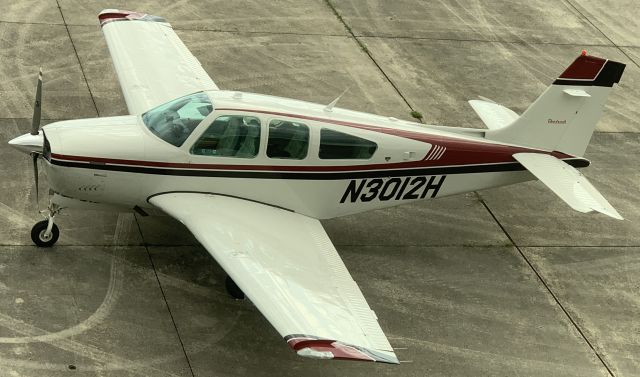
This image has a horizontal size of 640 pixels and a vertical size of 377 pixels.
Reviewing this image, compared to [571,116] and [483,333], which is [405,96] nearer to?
[571,116]

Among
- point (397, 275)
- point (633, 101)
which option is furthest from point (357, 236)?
point (633, 101)

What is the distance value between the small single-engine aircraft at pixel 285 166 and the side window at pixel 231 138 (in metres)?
0.01

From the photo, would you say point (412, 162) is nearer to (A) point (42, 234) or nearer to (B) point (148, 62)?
(B) point (148, 62)

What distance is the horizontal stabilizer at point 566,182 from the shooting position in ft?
40.7

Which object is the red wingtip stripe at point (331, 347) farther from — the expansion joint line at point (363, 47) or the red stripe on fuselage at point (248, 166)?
the expansion joint line at point (363, 47)

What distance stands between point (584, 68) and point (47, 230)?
7010 mm

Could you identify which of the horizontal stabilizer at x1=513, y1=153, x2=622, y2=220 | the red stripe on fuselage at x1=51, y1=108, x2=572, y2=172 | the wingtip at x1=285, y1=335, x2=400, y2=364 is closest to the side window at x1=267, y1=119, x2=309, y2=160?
Answer: the red stripe on fuselage at x1=51, y1=108, x2=572, y2=172

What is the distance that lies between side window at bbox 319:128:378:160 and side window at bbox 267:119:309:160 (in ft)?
0.74

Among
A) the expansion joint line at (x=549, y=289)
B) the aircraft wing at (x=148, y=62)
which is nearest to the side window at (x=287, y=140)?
the aircraft wing at (x=148, y=62)

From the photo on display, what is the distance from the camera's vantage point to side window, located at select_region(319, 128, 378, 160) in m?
12.3

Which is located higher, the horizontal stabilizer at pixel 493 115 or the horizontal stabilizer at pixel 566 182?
the horizontal stabilizer at pixel 493 115

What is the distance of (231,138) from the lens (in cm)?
1202

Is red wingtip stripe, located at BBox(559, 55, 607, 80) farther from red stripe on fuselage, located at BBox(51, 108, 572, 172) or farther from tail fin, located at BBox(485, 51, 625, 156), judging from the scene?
red stripe on fuselage, located at BBox(51, 108, 572, 172)

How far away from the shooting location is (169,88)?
1395 cm
